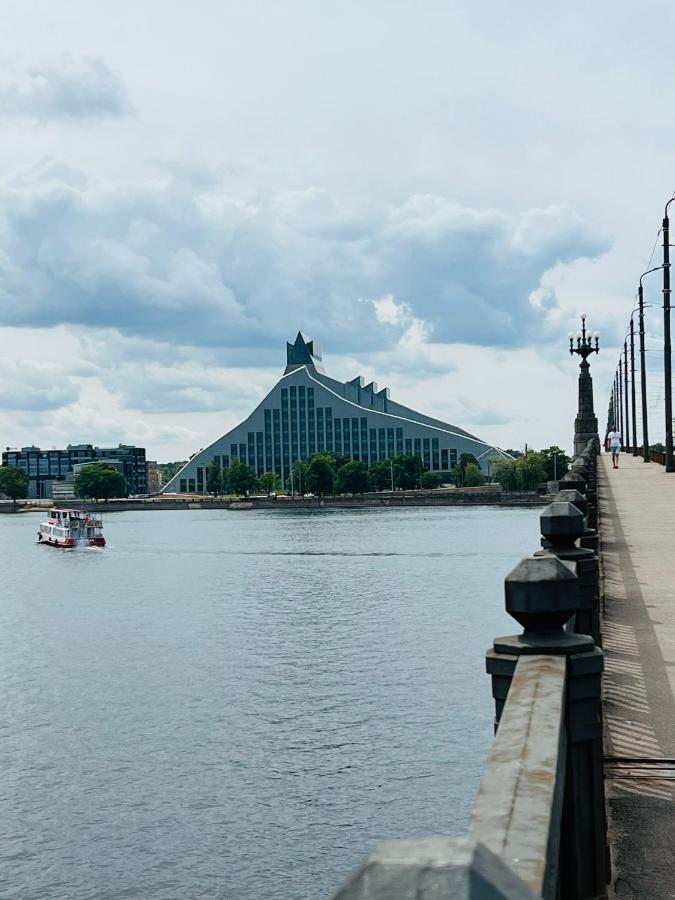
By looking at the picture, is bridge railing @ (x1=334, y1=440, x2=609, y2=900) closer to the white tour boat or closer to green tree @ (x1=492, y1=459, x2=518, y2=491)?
the white tour boat

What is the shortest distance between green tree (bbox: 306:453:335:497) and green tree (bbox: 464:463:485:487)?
86.1 ft

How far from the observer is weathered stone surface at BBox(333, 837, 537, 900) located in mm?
1144

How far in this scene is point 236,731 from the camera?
27359 millimetres

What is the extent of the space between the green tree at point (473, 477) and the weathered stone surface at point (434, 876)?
646 ft

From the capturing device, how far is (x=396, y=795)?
2203 cm

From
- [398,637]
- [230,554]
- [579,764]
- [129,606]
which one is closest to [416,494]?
[230,554]

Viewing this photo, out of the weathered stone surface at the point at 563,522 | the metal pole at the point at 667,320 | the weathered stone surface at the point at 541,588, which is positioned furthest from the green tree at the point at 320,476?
the weathered stone surface at the point at 541,588

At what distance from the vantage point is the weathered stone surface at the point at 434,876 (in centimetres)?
114

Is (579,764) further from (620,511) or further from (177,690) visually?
(177,690)

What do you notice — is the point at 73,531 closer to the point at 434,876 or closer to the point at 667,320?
the point at 667,320

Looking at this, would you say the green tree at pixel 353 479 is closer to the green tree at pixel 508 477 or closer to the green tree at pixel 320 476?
the green tree at pixel 320 476

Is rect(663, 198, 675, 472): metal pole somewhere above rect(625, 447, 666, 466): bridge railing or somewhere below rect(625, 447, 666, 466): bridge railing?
above

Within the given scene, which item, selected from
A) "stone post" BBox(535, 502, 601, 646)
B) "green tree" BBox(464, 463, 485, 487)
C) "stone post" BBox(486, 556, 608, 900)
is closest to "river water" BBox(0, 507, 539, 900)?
"stone post" BBox(535, 502, 601, 646)

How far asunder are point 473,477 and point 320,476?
29.9m
